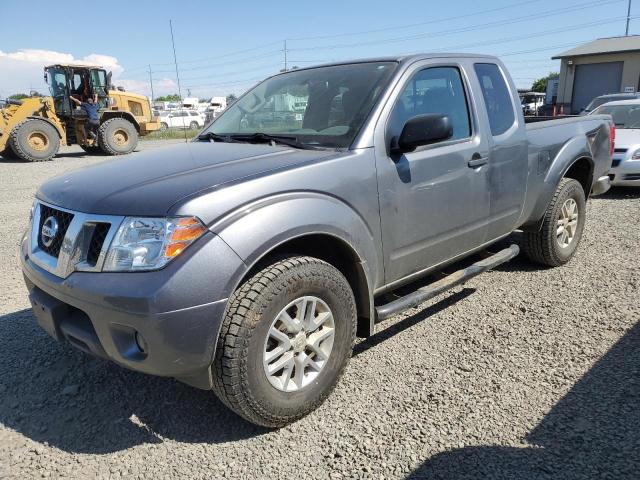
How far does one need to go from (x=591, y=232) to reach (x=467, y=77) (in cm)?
349

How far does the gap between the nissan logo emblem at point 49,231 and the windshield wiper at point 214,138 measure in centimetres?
128

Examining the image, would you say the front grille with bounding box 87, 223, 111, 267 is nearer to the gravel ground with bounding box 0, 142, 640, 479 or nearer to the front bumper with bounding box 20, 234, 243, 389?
the front bumper with bounding box 20, 234, 243, 389

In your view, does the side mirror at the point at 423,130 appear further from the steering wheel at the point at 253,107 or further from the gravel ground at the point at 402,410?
the gravel ground at the point at 402,410

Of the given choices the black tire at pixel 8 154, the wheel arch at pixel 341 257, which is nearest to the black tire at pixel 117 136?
the black tire at pixel 8 154

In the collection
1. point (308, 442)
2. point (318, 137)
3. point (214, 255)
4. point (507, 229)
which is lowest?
point (308, 442)

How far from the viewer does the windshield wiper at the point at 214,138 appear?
3488mm

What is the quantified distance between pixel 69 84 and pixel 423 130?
16126mm

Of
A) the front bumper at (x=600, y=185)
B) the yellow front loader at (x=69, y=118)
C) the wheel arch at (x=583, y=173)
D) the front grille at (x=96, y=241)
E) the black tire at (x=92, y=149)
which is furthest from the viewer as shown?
the black tire at (x=92, y=149)

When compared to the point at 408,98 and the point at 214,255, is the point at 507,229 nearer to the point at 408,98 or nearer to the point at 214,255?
the point at 408,98

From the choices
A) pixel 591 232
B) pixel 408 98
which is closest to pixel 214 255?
pixel 408 98

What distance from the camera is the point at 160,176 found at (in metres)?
2.58

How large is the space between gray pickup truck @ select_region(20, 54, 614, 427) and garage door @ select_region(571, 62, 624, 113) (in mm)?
30777

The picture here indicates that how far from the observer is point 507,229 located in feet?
13.6

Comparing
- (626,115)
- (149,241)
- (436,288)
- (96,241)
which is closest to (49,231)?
(96,241)
